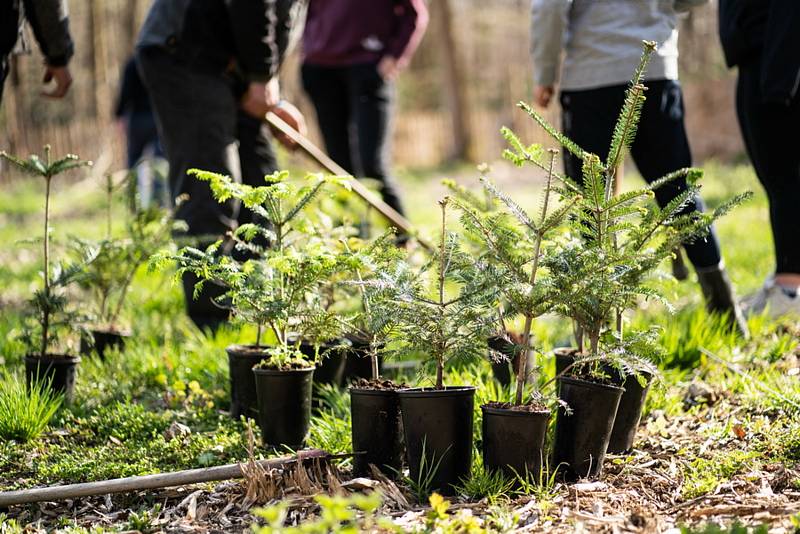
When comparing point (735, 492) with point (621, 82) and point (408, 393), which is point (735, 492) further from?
point (621, 82)

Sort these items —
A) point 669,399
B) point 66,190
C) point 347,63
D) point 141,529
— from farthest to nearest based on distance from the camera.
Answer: point 66,190, point 347,63, point 669,399, point 141,529

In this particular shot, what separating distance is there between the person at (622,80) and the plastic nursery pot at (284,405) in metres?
1.51

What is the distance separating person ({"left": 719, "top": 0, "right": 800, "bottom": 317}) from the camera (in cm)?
328

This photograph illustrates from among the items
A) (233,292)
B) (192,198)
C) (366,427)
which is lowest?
(366,427)

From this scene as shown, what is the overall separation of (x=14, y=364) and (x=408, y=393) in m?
2.01

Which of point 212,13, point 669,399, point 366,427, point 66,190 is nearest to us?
point 366,427

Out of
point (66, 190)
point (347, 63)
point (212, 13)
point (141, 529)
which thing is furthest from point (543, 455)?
point (66, 190)

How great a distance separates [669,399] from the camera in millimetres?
2674

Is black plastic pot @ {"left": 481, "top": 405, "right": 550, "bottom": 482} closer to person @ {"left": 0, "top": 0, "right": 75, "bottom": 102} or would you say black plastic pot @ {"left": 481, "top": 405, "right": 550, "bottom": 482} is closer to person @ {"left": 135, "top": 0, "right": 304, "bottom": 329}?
person @ {"left": 135, "top": 0, "right": 304, "bottom": 329}

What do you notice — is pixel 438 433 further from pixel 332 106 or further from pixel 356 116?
pixel 332 106

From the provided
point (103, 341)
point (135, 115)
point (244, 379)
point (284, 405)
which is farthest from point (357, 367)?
point (135, 115)

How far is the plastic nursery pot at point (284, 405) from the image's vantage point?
2.36m

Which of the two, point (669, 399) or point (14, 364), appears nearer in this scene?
point (669, 399)

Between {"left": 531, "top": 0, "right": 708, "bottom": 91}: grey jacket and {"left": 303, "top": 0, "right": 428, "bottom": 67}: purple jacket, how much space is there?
1897 millimetres
